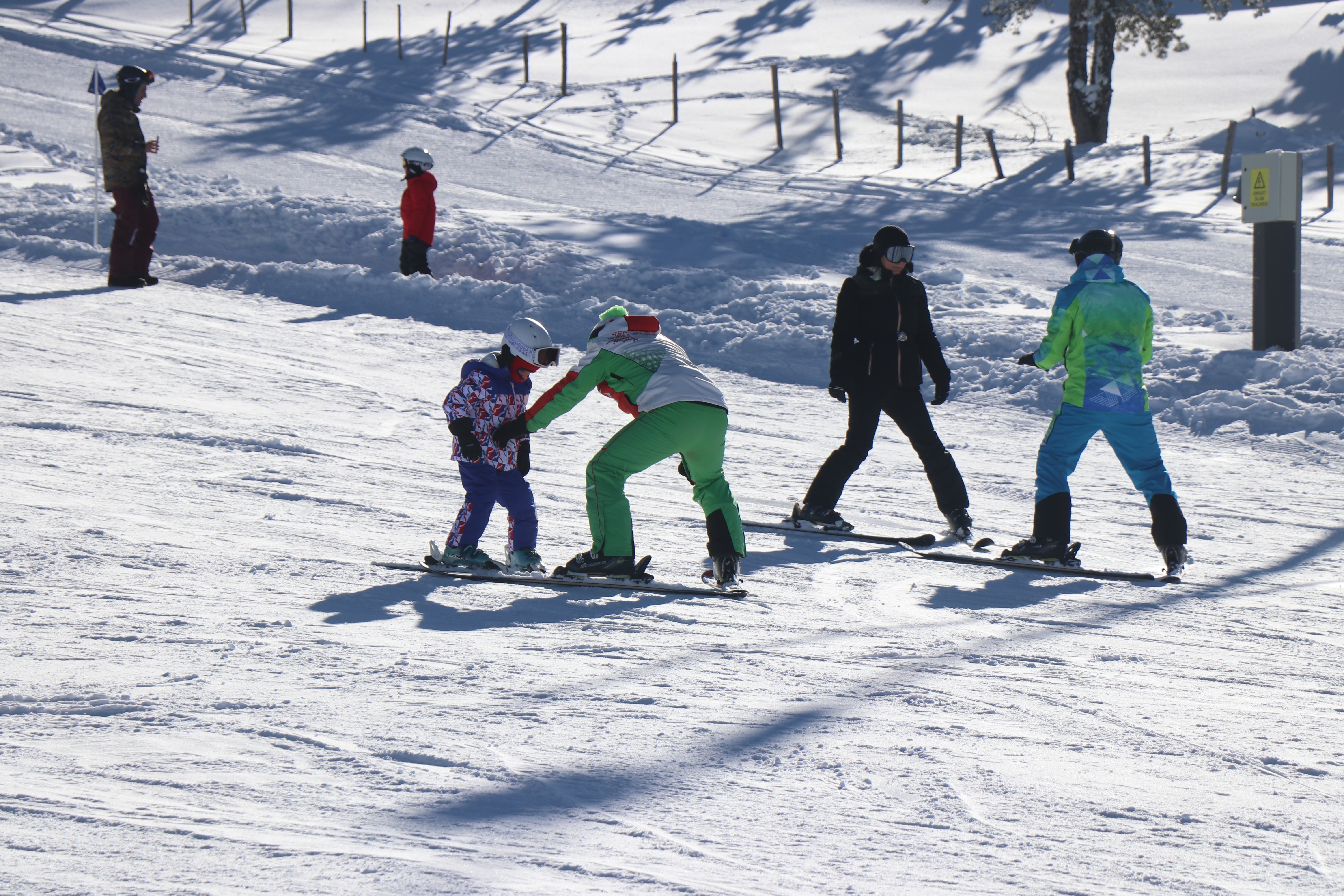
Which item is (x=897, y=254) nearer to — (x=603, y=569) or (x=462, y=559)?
(x=603, y=569)

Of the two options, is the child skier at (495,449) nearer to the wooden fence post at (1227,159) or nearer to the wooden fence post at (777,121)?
the wooden fence post at (1227,159)

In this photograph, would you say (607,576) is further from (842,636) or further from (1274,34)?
(1274,34)

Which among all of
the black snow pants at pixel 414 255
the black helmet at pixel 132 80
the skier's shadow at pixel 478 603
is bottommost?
the skier's shadow at pixel 478 603

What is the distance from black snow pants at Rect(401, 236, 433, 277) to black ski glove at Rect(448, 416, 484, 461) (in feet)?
24.5

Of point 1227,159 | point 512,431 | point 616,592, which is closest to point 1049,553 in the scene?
point 616,592

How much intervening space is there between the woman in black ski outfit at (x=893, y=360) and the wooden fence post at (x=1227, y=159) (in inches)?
568

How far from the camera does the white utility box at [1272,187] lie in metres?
10.0

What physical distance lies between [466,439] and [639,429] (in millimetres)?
732

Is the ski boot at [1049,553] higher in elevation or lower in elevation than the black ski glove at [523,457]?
lower

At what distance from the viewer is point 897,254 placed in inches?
248

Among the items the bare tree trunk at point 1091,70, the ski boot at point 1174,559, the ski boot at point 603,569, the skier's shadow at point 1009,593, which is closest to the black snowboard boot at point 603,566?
the ski boot at point 603,569

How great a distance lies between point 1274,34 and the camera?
33156mm

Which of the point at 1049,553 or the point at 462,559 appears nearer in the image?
the point at 462,559

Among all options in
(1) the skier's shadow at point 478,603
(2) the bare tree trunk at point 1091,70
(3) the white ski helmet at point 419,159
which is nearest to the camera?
(1) the skier's shadow at point 478,603
